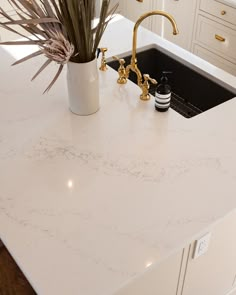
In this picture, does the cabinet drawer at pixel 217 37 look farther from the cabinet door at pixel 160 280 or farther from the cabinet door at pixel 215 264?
the cabinet door at pixel 160 280

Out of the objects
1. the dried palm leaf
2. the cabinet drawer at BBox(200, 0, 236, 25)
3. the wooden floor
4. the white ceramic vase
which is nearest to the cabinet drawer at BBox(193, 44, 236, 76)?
the cabinet drawer at BBox(200, 0, 236, 25)

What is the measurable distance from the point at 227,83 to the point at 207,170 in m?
0.59

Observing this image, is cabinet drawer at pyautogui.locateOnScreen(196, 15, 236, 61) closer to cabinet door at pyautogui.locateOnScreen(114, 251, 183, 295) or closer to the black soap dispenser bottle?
the black soap dispenser bottle

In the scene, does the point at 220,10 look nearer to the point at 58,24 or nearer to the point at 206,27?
the point at 206,27

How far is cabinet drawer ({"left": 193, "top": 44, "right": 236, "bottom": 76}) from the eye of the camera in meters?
3.01

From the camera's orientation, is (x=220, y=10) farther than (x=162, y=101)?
Yes

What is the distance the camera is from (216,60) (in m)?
3.11

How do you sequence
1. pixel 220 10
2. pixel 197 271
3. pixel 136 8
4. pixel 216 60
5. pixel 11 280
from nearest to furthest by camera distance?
pixel 197 271, pixel 11 280, pixel 220 10, pixel 216 60, pixel 136 8

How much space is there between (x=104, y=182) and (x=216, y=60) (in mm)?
2187

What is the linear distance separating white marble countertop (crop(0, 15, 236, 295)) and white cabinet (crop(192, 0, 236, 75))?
4.37ft

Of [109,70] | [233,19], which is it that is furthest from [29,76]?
[233,19]

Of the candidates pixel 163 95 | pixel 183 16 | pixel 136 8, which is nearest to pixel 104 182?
pixel 163 95

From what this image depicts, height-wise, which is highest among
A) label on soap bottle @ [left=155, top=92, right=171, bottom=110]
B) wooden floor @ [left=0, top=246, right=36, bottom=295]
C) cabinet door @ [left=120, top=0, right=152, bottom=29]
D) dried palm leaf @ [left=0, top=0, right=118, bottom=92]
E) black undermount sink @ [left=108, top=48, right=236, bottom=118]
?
dried palm leaf @ [left=0, top=0, right=118, bottom=92]

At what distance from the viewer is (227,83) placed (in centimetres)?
172
